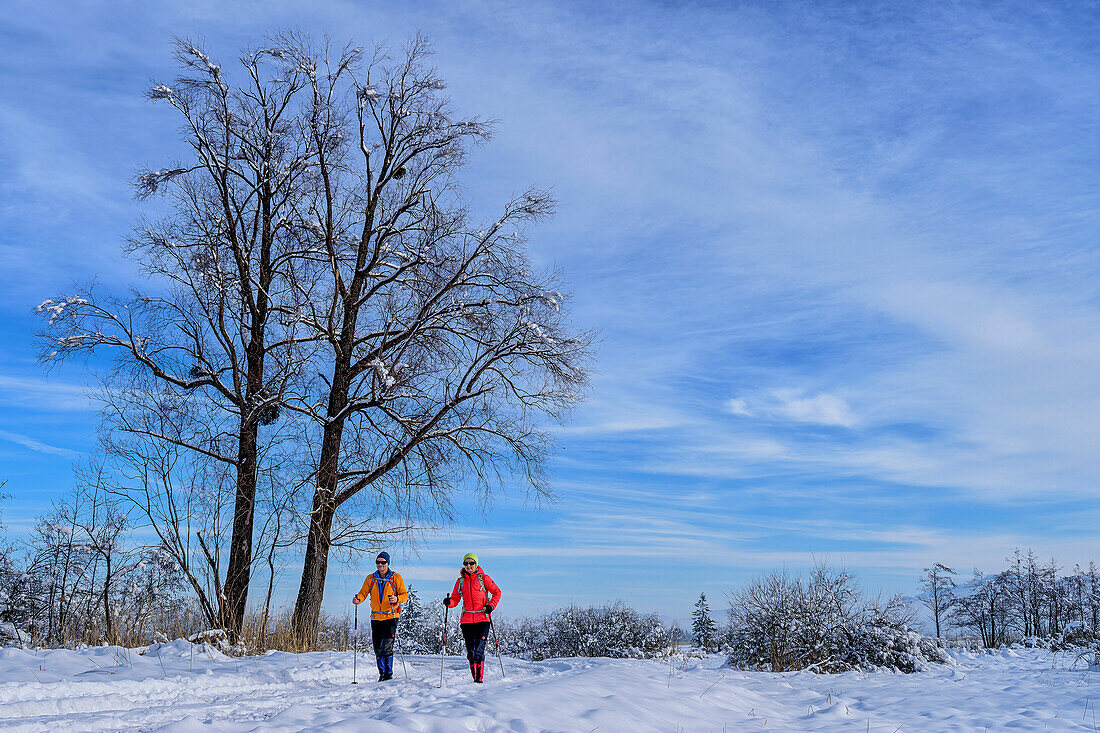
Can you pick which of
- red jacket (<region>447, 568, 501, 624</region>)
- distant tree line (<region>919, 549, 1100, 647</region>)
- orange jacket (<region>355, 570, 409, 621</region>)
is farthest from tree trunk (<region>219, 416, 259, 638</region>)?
distant tree line (<region>919, 549, 1100, 647</region>)

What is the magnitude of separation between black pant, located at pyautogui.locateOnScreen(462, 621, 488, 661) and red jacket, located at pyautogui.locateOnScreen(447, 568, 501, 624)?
0.08 metres

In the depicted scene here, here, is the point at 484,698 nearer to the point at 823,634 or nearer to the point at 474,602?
the point at 474,602

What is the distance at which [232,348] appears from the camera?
17.0 metres

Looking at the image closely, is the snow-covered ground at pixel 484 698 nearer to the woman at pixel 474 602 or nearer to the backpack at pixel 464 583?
the woman at pixel 474 602

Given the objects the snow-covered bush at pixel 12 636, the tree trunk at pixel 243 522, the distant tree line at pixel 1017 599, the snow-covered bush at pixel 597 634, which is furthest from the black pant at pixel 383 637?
the distant tree line at pixel 1017 599

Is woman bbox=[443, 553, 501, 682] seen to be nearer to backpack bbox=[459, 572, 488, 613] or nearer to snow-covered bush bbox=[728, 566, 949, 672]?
backpack bbox=[459, 572, 488, 613]

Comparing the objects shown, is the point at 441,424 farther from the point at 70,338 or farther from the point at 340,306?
the point at 70,338

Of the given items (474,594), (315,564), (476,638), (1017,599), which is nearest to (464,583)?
(474,594)

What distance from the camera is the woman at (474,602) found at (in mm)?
10883

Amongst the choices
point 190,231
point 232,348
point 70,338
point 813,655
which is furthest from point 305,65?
point 813,655

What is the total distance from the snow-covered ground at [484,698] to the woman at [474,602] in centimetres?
48

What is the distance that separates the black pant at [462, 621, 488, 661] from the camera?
10828 millimetres

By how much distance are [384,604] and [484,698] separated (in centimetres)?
482

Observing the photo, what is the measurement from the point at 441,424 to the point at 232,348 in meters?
5.13
